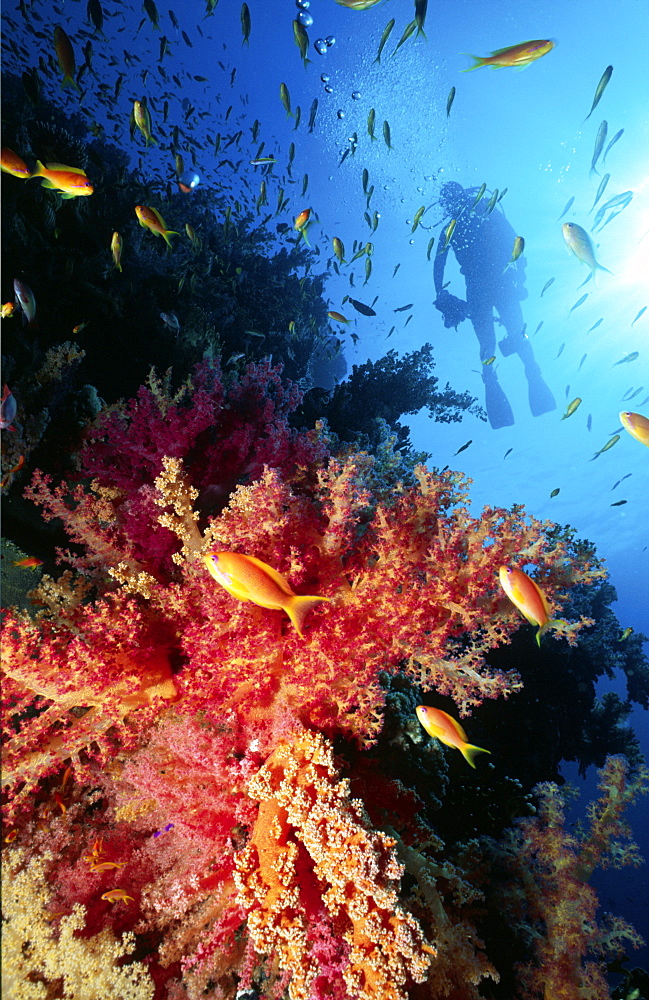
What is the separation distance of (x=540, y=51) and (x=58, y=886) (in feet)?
24.9

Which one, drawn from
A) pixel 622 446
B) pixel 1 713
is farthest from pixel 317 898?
pixel 622 446

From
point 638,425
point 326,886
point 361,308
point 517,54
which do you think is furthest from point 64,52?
point 326,886

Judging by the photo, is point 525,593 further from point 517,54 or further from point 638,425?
point 517,54

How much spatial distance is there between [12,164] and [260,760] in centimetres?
473

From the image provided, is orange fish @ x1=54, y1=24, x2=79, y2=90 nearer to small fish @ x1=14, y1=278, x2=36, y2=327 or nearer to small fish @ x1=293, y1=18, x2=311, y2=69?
small fish @ x1=14, y1=278, x2=36, y2=327

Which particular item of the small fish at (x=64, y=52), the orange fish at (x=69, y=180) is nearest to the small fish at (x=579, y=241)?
the orange fish at (x=69, y=180)

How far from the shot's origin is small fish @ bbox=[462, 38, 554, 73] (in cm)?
348

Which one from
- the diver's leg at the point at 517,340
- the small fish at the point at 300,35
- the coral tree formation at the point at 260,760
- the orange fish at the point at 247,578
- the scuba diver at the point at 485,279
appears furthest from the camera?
the diver's leg at the point at 517,340

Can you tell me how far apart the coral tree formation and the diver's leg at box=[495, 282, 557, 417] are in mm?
31223

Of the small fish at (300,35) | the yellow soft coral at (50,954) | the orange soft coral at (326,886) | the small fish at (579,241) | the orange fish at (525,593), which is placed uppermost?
the small fish at (579,241)

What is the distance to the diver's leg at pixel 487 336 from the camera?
88.2 feet

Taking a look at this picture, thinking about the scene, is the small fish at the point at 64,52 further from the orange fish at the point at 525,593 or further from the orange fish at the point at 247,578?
the orange fish at the point at 525,593

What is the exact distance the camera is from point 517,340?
100 feet

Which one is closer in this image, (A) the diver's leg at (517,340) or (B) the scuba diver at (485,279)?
(B) the scuba diver at (485,279)
